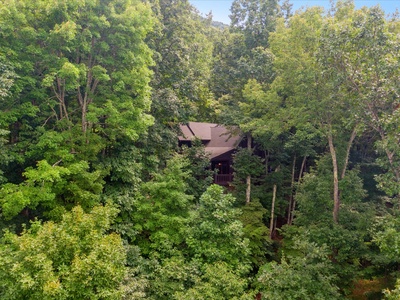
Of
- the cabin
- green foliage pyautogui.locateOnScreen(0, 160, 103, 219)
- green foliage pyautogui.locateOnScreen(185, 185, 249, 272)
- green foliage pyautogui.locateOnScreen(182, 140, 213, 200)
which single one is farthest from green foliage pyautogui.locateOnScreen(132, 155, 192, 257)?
the cabin

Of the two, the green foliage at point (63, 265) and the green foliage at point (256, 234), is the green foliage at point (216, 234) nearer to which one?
the green foliage at point (256, 234)

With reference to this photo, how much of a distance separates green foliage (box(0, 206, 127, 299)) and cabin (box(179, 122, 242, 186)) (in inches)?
597

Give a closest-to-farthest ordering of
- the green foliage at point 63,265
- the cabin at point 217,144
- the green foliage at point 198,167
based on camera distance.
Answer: the green foliage at point 63,265, the green foliage at point 198,167, the cabin at point 217,144

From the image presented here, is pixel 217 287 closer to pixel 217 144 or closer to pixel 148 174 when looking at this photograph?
pixel 148 174

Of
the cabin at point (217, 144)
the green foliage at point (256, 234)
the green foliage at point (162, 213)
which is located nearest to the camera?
the green foliage at point (162, 213)

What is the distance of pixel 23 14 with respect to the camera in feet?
34.0

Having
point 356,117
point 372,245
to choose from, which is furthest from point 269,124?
point 372,245

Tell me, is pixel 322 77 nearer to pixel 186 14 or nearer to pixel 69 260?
pixel 186 14

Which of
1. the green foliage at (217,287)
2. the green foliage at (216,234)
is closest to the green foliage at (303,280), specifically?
the green foliage at (217,287)

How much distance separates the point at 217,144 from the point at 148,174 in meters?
12.6

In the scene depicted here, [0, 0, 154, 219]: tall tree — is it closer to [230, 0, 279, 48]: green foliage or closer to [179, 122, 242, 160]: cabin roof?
[230, 0, 279, 48]: green foliage

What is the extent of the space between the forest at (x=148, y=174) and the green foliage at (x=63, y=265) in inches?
1.7

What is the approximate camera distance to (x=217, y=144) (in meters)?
28.1

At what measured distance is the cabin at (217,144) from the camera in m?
24.9
